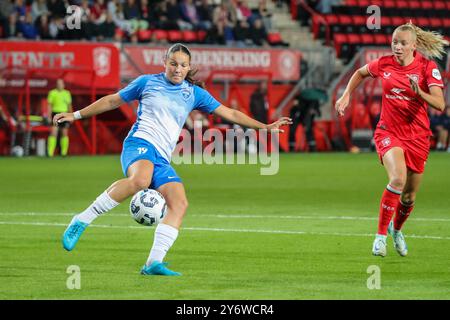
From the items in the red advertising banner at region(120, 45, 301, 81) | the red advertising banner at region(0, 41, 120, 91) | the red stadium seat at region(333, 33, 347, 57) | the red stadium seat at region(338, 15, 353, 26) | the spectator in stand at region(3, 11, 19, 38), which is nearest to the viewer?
the red advertising banner at region(0, 41, 120, 91)

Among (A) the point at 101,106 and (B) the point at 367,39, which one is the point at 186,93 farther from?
(B) the point at 367,39

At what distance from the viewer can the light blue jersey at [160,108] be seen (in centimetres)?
1036

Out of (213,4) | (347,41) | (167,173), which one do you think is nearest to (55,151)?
(213,4)

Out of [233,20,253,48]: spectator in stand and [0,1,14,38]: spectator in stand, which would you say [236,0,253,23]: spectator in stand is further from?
[0,1,14,38]: spectator in stand

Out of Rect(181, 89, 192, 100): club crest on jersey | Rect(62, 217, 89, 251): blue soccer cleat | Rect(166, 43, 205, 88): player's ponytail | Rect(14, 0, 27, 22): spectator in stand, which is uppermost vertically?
Rect(166, 43, 205, 88): player's ponytail

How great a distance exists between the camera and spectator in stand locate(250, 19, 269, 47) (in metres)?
35.7

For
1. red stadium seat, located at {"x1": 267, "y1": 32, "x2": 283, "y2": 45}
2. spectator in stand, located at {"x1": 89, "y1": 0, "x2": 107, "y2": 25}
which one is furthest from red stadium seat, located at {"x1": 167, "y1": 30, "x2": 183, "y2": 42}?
red stadium seat, located at {"x1": 267, "y1": 32, "x2": 283, "y2": 45}

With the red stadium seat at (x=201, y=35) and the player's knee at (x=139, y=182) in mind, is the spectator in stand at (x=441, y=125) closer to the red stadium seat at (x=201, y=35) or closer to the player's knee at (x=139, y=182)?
the red stadium seat at (x=201, y=35)

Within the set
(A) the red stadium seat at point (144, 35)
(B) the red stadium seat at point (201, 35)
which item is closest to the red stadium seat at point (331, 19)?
(B) the red stadium seat at point (201, 35)

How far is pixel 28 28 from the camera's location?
31.6 meters

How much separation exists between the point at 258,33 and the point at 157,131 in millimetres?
25848

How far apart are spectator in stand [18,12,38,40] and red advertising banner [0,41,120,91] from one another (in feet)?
2.03

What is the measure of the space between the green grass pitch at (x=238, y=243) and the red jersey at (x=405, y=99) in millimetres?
1346
